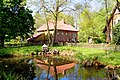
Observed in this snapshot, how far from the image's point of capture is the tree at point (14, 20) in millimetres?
44594

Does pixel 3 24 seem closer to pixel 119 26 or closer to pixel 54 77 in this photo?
pixel 119 26

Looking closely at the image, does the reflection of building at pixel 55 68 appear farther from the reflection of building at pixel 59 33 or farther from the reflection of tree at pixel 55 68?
the reflection of building at pixel 59 33

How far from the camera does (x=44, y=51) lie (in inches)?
1699

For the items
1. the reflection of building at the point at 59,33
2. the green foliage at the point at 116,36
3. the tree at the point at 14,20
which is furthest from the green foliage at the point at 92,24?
the green foliage at the point at 116,36

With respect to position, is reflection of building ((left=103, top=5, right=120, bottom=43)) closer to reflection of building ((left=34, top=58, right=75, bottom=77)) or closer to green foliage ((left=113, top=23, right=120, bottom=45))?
green foliage ((left=113, top=23, right=120, bottom=45))

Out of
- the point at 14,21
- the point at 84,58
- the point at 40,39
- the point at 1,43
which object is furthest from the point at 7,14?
the point at 84,58

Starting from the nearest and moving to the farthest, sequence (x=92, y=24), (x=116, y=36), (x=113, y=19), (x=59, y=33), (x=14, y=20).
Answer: (x=116, y=36) → (x=113, y=19) → (x=14, y=20) → (x=92, y=24) → (x=59, y=33)

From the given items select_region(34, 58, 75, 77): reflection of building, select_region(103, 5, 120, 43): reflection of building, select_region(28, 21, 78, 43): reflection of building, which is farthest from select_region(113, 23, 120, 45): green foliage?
select_region(28, 21, 78, 43): reflection of building

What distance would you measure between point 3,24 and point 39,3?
909 centimetres

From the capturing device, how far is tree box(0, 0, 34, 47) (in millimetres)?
44594

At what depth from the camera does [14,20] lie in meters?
46.2

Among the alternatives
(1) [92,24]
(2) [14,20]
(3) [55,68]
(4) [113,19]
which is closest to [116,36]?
(4) [113,19]

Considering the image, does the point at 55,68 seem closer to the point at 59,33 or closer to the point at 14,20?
the point at 14,20

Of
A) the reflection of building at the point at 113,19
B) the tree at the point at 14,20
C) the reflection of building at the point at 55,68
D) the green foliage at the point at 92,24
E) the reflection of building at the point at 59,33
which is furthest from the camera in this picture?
the reflection of building at the point at 59,33
